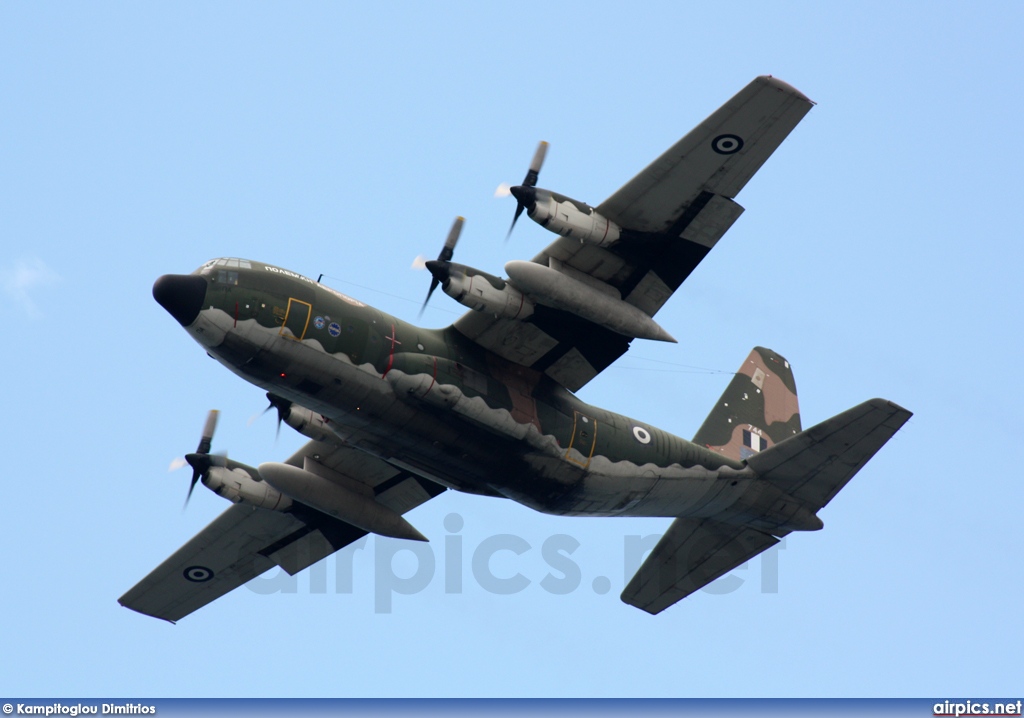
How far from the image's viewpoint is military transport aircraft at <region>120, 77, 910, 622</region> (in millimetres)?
26766

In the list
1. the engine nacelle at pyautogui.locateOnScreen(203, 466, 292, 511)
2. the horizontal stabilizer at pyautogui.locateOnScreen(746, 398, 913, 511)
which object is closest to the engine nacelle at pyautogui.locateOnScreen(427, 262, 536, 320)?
the horizontal stabilizer at pyautogui.locateOnScreen(746, 398, 913, 511)

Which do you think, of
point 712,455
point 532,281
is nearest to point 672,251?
point 532,281

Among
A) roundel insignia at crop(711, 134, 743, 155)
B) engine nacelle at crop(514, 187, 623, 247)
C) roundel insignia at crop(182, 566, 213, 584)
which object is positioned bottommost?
roundel insignia at crop(182, 566, 213, 584)

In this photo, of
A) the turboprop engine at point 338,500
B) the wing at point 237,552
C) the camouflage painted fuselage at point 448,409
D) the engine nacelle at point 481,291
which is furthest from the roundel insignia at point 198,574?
the engine nacelle at point 481,291

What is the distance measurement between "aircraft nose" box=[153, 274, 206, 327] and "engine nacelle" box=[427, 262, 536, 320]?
469 cm

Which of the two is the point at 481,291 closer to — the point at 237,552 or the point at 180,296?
the point at 180,296

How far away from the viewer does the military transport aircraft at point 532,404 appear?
2677 cm

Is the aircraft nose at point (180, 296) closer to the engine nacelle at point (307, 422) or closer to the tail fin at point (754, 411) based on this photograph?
the engine nacelle at point (307, 422)

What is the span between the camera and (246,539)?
3434 cm

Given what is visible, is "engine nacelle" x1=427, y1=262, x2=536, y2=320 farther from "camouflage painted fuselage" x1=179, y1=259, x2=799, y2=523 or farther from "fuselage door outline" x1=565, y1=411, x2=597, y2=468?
"fuselage door outline" x1=565, y1=411, x2=597, y2=468

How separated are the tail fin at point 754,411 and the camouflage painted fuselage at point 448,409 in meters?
2.57

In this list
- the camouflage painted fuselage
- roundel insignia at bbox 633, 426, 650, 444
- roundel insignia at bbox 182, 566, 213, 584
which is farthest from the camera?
roundel insignia at bbox 182, 566, 213, 584

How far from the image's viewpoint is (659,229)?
28141mm

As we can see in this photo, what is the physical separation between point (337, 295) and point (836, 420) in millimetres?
11433
